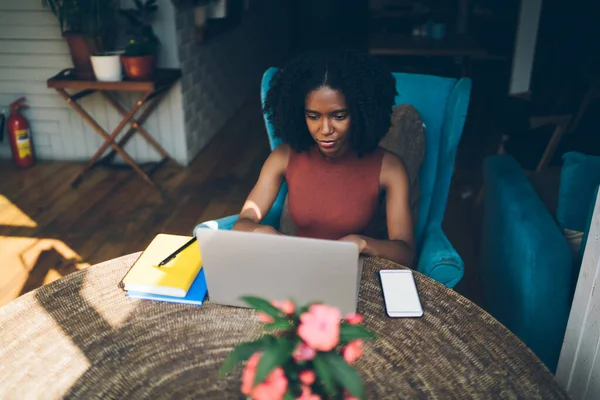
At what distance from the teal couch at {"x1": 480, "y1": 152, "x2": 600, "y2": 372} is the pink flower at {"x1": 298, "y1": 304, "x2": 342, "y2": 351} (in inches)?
40.6

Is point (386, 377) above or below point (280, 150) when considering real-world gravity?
below

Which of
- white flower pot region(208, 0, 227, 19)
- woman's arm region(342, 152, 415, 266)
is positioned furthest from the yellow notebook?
white flower pot region(208, 0, 227, 19)

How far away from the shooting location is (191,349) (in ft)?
3.99

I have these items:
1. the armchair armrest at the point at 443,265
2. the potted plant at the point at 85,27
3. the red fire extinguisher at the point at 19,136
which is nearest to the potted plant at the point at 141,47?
the potted plant at the point at 85,27

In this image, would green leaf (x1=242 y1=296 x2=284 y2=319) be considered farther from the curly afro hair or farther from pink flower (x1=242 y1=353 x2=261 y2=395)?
Answer: the curly afro hair

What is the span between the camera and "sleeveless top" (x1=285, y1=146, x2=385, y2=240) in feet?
5.82

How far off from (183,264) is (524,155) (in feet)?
7.26

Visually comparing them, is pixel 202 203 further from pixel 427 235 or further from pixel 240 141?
pixel 427 235

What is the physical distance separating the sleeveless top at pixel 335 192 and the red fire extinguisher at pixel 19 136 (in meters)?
2.77

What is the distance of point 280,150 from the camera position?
1.88m

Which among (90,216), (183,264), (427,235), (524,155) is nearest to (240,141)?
(90,216)

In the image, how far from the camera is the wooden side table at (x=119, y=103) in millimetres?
3494

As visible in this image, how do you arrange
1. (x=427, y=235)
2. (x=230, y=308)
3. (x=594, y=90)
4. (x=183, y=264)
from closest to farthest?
(x=230, y=308) → (x=183, y=264) → (x=427, y=235) → (x=594, y=90)

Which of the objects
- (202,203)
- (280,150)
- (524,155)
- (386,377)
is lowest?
(202,203)
